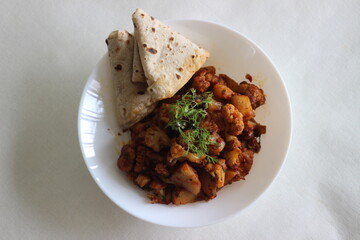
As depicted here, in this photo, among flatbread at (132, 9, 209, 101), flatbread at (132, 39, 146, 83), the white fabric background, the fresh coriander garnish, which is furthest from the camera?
the white fabric background

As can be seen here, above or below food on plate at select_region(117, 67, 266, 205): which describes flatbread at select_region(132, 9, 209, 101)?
above

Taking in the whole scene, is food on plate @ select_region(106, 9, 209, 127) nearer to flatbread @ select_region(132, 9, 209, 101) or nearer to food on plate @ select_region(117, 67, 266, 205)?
flatbread @ select_region(132, 9, 209, 101)

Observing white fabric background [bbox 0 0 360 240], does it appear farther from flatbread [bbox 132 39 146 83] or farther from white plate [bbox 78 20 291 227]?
flatbread [bbox 132 39 146 83]

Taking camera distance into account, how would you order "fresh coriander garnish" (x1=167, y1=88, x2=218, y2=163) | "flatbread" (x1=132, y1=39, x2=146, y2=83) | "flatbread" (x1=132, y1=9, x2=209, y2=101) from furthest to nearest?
"flatbread" (x1=132, y1=39, x2=146, y2=83), "flatbread" (x1=132, y1=9, x2=209, y2=101), "fresh coriander garnish" (x1=167, y1=88, x2=218, y2=163)

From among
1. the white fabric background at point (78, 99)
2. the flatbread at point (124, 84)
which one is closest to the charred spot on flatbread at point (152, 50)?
the flatbread at point (124, 84)

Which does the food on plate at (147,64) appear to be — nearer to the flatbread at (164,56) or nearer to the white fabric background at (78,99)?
the flatbread at (164,56)

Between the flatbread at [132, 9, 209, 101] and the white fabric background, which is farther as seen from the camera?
the white fabric background

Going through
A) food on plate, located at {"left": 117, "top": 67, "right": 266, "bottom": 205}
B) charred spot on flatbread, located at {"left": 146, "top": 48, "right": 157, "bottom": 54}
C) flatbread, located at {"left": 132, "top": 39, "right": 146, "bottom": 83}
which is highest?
charred spot on flatbread, located at {"left": 146, "top": 48, "right": 157, "bottom": 54}

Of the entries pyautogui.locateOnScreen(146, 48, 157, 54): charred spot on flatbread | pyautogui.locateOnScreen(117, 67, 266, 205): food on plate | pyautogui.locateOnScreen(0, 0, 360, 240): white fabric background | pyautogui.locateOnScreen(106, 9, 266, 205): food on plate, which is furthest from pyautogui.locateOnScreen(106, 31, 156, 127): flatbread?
pyautogui.locateOnScreen(0, 0, 360, 240): white fabric background

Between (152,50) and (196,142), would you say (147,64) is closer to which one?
(152,50)
